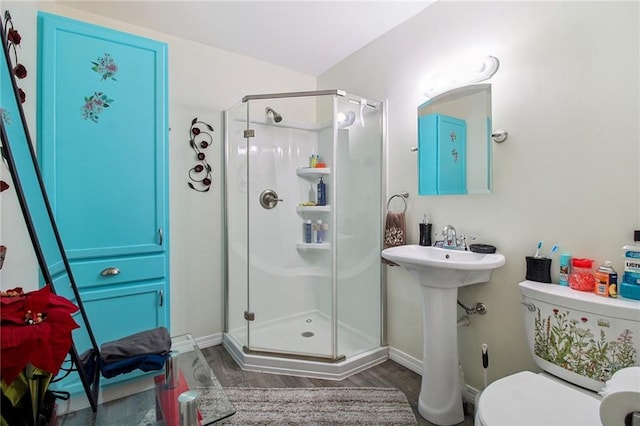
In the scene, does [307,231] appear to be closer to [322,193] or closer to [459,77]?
A: [322,193]

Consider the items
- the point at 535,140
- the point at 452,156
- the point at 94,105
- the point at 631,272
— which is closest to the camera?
the point at 631,272

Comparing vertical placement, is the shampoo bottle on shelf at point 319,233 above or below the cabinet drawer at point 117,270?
above

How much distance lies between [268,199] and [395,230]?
3.81 ft

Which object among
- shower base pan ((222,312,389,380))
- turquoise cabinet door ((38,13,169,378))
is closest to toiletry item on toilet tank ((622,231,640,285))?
shower base pan ((222,312,389,380))

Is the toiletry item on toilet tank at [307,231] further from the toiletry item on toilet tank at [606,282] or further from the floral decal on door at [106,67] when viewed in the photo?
the toiletry item on toilet tank at [606,282]

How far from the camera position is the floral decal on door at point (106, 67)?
5.30 feet

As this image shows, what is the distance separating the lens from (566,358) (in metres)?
1.23

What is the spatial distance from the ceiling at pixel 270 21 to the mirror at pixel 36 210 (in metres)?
1.25

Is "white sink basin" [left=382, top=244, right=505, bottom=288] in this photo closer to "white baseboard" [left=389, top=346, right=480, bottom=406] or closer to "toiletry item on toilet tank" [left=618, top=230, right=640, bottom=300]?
"toiletry item on toilet tank" [left=618, top=230, right=640, bottom=300]

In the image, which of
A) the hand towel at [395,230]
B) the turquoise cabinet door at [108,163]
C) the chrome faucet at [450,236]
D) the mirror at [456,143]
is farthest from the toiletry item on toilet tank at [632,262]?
the turquoise cabinet door at [108,163]

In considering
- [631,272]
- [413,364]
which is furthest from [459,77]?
[413,364]

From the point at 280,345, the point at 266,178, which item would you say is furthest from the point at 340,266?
the point at 266,178

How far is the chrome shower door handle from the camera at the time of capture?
2.65 meters

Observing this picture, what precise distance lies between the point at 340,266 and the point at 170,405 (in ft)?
4.51
